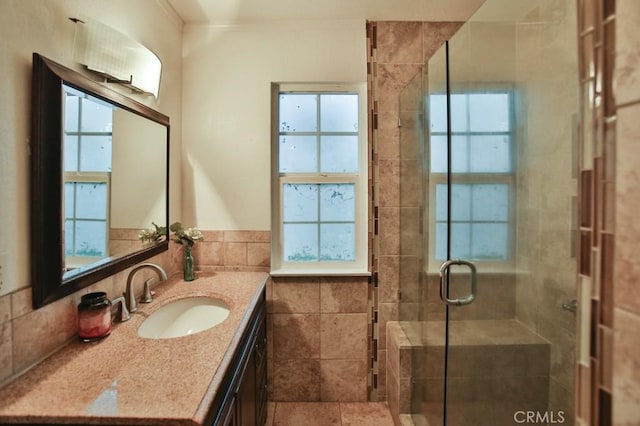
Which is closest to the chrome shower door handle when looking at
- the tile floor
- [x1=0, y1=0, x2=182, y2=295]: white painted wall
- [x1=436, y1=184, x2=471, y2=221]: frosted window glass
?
[x1=436, y1=184, x2=471, y2=221]: frosted window glass

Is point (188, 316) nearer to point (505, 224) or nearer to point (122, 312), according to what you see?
point (122, 312)

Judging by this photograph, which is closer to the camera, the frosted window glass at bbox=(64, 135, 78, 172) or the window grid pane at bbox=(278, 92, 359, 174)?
the frosted window glass at bbox=(64, 135, 78, 172)

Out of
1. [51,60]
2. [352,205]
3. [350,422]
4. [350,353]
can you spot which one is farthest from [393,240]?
[51,60]

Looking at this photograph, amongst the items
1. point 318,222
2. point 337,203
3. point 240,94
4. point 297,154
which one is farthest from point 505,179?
point 240,94

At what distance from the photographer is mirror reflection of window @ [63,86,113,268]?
110cm

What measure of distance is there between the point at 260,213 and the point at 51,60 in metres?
1.30

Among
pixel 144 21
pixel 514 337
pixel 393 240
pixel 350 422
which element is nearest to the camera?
pixel 514 337

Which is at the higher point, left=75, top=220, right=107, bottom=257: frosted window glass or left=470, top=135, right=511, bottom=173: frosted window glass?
left=470, top=135, right=511, bottom=173: frosted window glass

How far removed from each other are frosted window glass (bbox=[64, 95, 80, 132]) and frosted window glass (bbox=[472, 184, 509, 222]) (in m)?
1.72

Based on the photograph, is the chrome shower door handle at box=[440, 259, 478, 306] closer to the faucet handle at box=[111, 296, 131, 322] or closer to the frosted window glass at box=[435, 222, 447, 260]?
the frosted window glass at box=[435, 222, 447, 260]

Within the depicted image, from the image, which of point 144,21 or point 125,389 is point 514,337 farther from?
point 144,21

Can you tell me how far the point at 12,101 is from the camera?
0.92 metres

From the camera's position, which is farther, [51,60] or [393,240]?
[393,240]

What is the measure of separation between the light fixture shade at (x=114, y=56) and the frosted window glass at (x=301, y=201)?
1013mm
